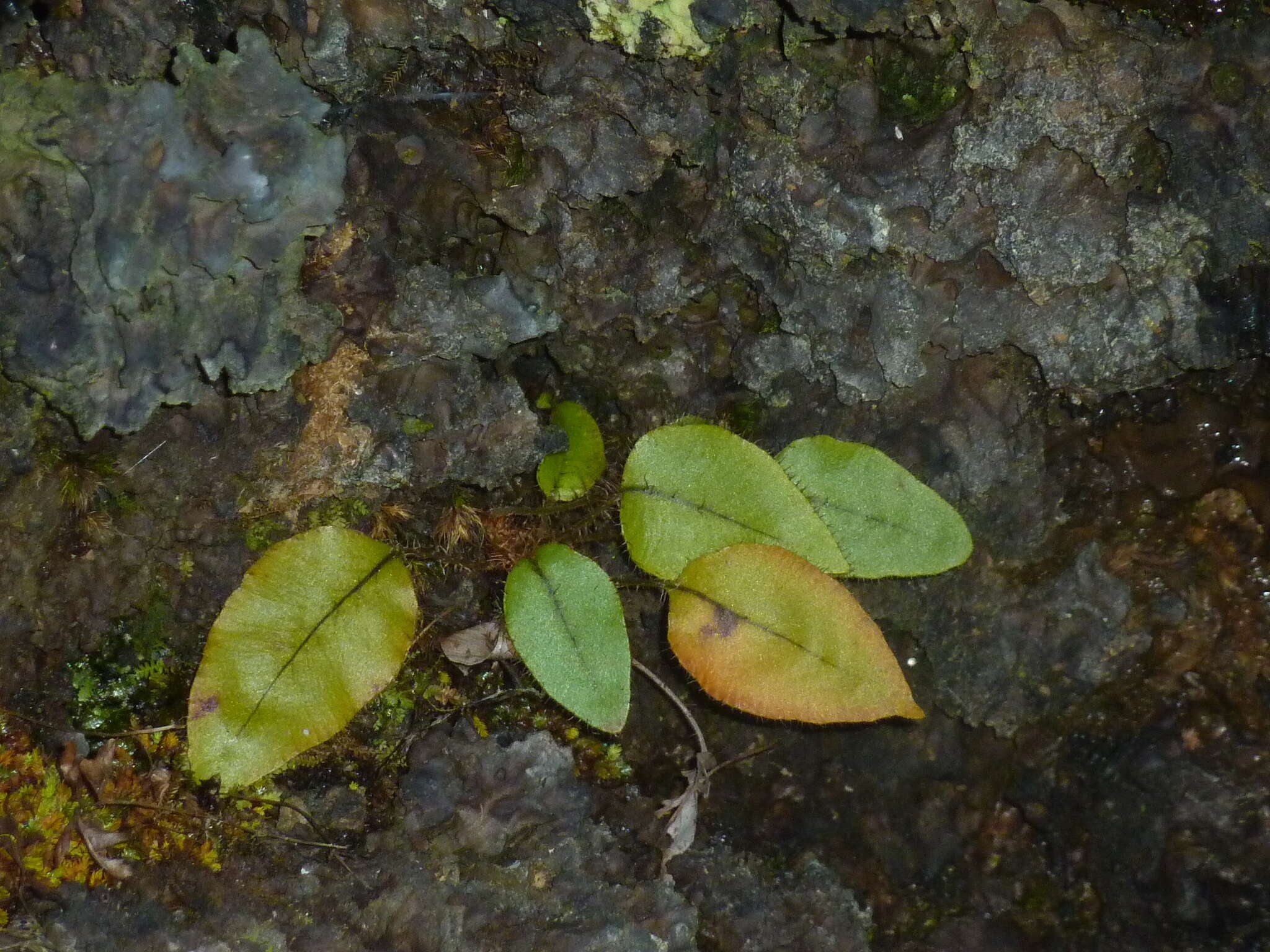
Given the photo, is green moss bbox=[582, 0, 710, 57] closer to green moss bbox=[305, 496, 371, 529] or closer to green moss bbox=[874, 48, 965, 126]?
green moss bbox=[874, 48, 965, 126]

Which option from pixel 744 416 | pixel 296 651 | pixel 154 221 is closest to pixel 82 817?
pixel 296 651

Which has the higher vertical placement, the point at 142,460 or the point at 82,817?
the point at 142,460

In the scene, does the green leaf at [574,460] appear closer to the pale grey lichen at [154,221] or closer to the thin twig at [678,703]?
the thin twig at [678,703]

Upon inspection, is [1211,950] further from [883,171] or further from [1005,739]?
[883,171]

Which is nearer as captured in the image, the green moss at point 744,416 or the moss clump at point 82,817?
the moss clump at point 82,817

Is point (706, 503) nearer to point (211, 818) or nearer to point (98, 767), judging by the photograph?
point (211, 818)

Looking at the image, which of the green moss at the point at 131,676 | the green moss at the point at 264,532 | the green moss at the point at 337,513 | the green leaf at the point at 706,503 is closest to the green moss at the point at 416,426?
the green moss at the point at 337,513
